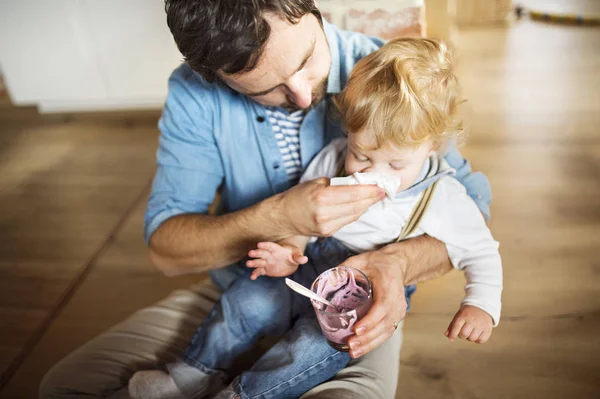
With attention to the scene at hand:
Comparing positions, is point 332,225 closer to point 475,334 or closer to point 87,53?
point 475,334

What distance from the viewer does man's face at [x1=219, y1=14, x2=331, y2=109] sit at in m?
0.99

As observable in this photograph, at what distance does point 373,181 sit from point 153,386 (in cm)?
65

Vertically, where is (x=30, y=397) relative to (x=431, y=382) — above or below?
below

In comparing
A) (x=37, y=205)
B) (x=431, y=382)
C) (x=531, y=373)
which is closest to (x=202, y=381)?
(x=431, y=382)

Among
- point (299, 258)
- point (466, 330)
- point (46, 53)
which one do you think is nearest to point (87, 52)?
point (46, 53)

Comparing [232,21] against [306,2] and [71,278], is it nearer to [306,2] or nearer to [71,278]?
[306,2]

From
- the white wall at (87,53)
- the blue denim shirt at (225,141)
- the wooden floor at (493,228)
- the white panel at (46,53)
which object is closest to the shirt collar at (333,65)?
the blue denim shirt at (225,141)

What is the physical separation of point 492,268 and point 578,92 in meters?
1.87

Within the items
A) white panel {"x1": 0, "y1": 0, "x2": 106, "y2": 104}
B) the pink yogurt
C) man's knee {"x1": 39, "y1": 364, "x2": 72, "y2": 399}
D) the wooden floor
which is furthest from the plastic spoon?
white panel {"x1": 0, "y1": 0, "x2": 106, "y2": 104}

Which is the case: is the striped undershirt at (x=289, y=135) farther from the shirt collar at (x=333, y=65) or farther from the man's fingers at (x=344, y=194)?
the man's fingers at (x=344, y=194)

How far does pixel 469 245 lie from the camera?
3.76 ft

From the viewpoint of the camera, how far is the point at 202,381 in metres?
1.21

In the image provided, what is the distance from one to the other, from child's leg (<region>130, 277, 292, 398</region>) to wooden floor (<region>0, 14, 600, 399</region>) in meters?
0.38

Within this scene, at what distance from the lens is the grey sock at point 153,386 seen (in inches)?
46.4
